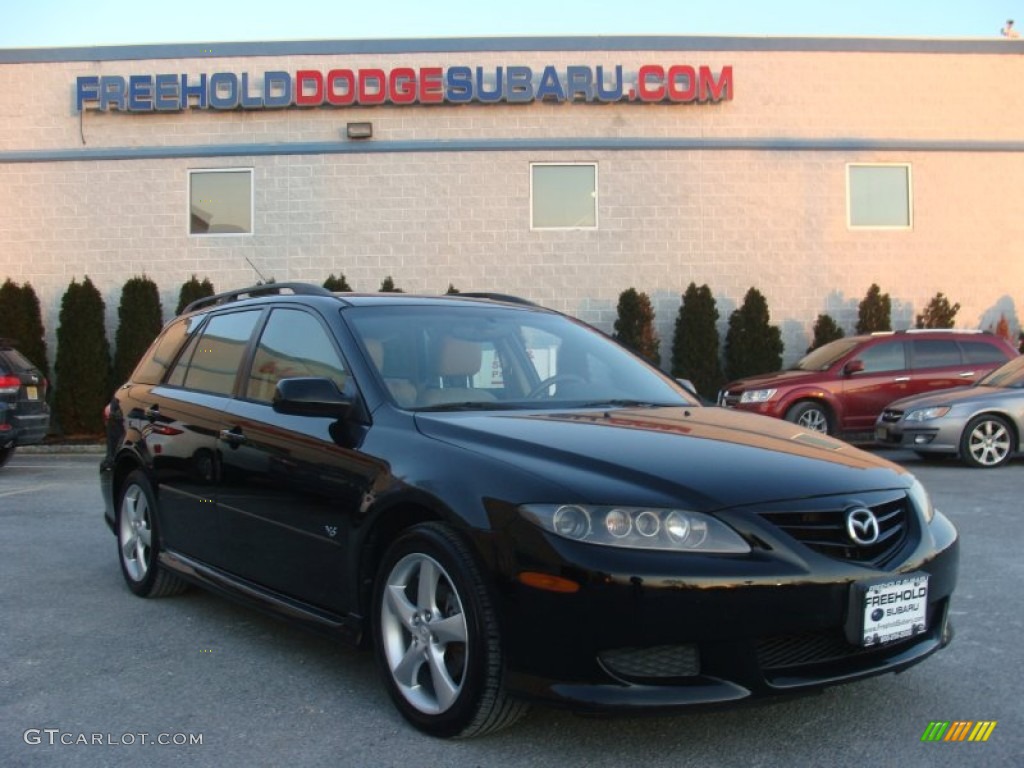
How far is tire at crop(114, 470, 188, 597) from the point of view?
5.50 meters

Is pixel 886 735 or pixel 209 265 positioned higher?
pixel 209 265

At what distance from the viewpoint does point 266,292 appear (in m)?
5.54

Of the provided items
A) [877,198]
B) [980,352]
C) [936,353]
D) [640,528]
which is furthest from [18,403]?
[877,198]

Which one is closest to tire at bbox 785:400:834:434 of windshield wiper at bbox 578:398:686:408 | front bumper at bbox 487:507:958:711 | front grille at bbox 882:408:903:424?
front grille at bbox 882:408:903:424

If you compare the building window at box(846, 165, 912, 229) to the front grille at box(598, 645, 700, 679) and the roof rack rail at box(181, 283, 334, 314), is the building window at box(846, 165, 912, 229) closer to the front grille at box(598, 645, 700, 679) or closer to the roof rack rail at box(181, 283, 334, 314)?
the roof rack rail at box(181, 283, 334, 314)

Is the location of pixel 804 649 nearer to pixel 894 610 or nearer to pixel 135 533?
pixel 894 610

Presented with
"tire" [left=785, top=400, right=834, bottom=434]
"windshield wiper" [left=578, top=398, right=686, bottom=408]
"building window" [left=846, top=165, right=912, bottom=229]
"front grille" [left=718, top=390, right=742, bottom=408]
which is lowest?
"tire" [left=785, top=400, right=834, bottom=434]

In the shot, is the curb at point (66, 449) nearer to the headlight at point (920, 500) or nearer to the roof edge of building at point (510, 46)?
the roof edge of building at point (510, 46)

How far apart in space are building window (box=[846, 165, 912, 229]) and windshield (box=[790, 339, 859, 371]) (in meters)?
3.66

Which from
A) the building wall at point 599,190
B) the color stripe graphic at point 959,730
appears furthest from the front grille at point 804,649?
the building wall at point 599,190

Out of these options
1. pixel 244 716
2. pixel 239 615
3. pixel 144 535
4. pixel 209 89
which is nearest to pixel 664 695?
pixel 244 716

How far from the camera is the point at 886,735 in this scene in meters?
3.50

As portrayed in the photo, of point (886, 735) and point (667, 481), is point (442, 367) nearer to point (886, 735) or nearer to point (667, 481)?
point (667, 481)

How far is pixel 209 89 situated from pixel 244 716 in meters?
15.5
